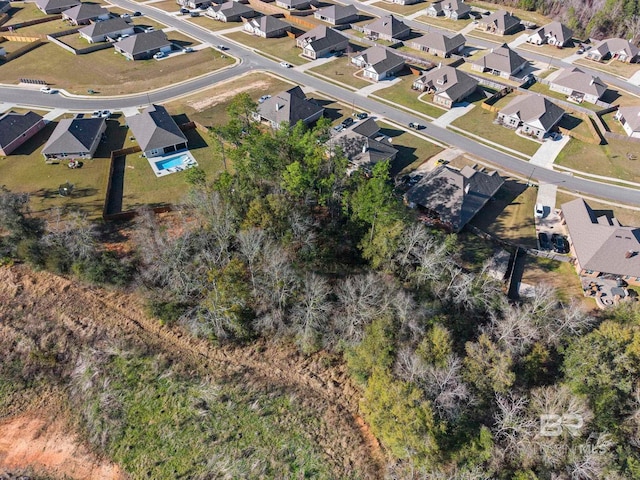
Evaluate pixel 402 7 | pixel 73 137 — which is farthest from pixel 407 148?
pixel 402 7

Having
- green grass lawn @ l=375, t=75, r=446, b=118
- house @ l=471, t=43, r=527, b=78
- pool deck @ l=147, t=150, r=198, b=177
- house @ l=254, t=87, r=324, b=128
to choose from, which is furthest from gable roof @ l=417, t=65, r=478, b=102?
pool deck @ l=147, t=150, r=198, b=177

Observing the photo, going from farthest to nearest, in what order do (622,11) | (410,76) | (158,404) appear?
(622,11) → (410,76) → (158,404)

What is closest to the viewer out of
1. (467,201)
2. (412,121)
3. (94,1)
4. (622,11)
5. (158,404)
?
(158,404)

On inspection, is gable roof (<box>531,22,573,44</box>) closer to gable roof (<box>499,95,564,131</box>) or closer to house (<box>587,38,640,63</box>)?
house (<box>587,38,640,63</box>)

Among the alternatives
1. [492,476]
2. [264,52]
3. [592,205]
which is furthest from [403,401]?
[264,52]

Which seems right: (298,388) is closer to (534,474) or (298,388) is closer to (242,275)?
(242,275)

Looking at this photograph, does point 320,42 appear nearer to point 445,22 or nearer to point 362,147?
point 445,22

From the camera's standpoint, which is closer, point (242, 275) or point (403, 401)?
point (403, 401)
